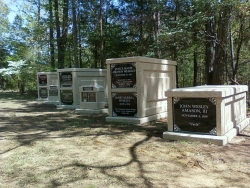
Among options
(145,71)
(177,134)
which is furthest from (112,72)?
(177,134)

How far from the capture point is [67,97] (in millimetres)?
11656

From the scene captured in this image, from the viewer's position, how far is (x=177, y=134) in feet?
17.2

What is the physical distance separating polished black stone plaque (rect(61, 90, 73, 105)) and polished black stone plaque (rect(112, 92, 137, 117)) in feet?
13.9

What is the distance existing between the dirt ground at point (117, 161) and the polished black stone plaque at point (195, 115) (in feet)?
1.28

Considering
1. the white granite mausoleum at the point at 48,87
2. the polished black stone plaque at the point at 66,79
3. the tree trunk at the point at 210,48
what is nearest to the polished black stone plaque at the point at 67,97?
the polished black stone plaque at the point at 66,79

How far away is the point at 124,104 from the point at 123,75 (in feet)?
2.82

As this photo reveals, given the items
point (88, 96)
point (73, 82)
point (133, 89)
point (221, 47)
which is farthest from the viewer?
point (73, 82)

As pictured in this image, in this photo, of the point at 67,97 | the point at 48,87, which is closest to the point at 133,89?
the point at 67,97

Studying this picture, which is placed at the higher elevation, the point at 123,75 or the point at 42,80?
the point at 42,80

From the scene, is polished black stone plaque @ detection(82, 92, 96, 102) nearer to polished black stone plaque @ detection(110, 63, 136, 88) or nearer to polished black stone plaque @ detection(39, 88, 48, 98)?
polished black stone plaque @ detection(110, 63, 136, 88)

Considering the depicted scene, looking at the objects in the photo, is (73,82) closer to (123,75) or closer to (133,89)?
(123,75)

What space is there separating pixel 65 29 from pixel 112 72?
13173mm

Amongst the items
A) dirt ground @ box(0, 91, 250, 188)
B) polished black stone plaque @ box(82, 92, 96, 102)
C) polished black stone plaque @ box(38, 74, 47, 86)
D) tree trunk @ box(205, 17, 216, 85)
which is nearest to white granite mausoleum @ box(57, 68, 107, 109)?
polished black stone plaque @ box(82, 92, 96, 102)

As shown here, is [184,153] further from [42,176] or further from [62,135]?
[62,135]
